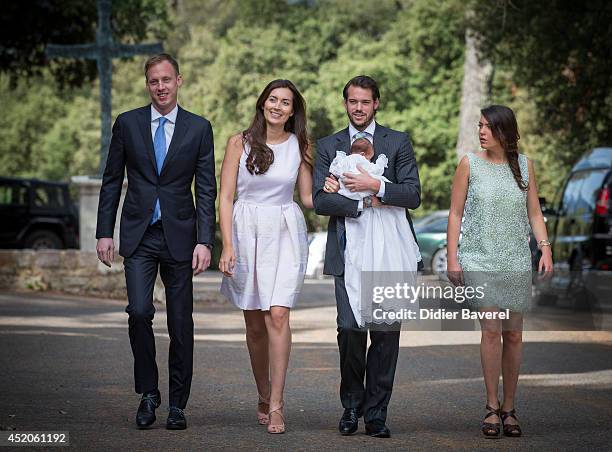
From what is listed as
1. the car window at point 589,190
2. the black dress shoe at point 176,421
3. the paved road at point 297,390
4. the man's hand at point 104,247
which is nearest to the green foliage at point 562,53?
the car window at point 589,190

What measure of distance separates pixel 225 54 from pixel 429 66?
809cm

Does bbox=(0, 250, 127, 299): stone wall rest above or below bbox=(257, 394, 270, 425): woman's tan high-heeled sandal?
below

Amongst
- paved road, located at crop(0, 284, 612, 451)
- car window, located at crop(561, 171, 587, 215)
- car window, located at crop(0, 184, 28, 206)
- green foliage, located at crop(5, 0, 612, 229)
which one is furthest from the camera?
green foliage, located at crop(5, 0, 612, 229)

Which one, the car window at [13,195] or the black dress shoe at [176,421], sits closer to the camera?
the black dress shoe at [176,421]

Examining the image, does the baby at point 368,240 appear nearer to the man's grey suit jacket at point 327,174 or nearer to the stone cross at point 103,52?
the man's grey suit jacket at point 327,174

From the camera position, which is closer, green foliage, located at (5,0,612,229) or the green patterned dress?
the green patterned dress

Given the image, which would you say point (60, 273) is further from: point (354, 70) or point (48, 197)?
point (354, 70)

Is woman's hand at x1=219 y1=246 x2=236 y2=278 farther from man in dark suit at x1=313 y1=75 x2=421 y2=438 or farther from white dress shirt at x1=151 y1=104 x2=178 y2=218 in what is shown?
white dress shirt at x1=151 y1=104 x2=178 y2=218

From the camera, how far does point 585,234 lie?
718 inches

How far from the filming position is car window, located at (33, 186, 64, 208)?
3234 cm

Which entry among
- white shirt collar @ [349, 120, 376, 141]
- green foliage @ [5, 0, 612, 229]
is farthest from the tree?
white shirt collar @ [349, 120, 376, 141]

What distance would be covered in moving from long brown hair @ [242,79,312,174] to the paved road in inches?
60.8

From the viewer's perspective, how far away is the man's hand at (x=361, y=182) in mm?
7680

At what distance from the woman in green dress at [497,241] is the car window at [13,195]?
25.0 m
